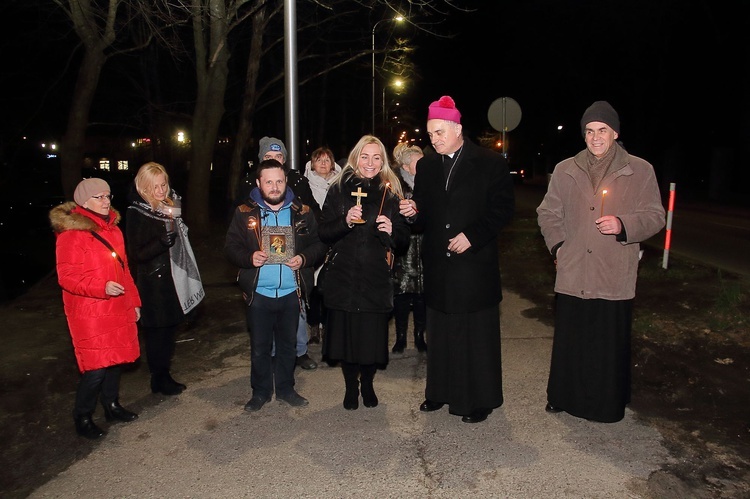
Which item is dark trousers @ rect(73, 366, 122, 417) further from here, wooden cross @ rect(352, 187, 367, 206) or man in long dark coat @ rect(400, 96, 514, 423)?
man in long dark coat @ rect(400, 96, 514, 423)

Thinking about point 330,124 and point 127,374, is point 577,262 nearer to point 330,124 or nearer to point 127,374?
point 127,374

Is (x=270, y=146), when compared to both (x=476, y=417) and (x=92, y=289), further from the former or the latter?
(x=476, y=417)

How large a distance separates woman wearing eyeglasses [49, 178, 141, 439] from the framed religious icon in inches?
41.8

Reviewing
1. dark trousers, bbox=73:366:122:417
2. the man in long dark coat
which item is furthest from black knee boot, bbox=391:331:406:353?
dark trousers, bbox=73:366:122:417

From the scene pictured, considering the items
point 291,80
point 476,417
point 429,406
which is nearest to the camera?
point 476,417

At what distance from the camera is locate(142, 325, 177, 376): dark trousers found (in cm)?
558

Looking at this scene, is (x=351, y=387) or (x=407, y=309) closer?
(x=351, y=387)

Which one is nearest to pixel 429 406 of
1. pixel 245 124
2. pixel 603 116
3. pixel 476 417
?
pixel 476 417

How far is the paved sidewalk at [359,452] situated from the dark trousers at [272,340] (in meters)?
0.21

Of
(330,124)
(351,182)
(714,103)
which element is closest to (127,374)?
(351,182)

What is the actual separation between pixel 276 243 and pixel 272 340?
33.3 inches

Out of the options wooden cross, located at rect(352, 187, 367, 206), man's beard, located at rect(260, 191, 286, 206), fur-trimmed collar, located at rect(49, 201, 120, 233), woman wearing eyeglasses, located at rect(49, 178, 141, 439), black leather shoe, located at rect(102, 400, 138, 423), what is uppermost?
wooden cross, located at rect(352, 187, 367, 206)

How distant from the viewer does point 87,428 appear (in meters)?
4.88

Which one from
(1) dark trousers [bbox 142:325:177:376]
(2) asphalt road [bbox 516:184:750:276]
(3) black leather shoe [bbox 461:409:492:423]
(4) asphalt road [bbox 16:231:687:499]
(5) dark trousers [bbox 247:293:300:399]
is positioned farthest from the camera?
(2) asphalt road [bbox 516:184:750:276]
